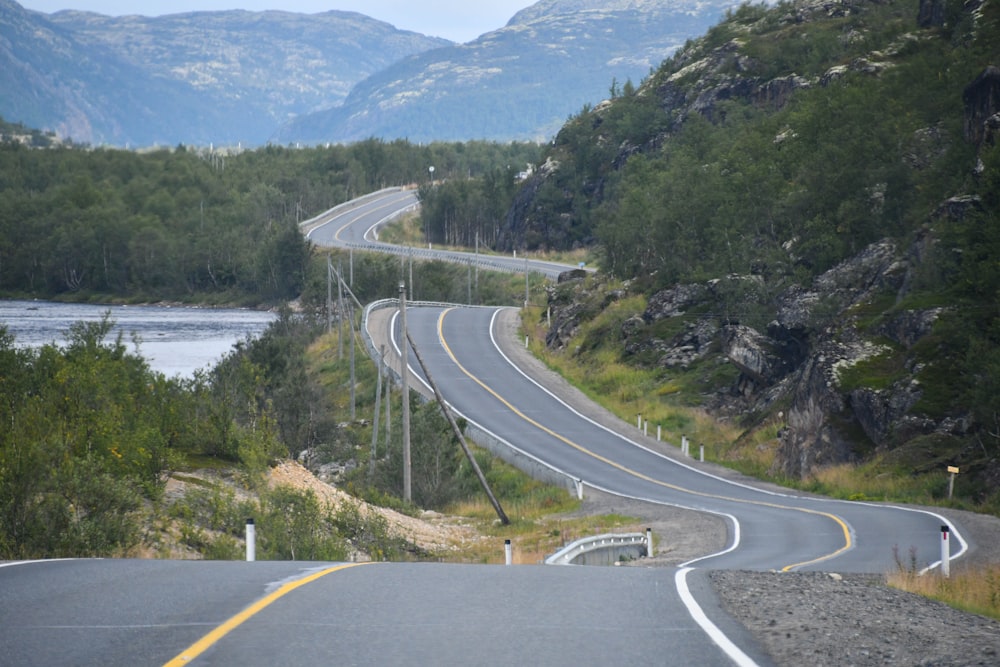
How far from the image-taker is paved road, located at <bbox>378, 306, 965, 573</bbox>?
77.4 ft

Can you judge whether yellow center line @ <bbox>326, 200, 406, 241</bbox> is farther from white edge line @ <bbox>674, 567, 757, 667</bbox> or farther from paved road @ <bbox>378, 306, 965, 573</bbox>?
white edge line @ <bbox>674, 567, 757, 667</bbox>

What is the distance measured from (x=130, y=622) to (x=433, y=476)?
3432 centimetres

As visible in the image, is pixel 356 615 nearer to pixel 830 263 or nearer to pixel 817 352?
pixel 817 352

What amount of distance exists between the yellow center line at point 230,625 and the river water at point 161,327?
2260 inches

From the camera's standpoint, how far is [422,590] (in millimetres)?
10547

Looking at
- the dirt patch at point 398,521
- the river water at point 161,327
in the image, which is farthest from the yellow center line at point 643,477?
the river water at point 161,327

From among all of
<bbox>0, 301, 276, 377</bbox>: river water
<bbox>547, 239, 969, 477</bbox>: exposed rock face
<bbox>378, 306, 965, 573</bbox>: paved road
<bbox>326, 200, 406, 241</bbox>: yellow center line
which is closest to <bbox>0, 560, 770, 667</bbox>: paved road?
<bbox>378, 306, 965, 573</bbox>: paved road

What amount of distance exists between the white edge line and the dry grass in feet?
10.4

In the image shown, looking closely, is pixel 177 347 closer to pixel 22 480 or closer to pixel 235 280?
pixel 235 280

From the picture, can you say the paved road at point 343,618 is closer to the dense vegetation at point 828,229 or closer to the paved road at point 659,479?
the paved road at point 659,479

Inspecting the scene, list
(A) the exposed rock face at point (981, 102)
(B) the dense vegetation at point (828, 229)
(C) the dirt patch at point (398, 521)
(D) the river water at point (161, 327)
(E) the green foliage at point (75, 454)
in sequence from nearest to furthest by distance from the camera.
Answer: (E) the green foliage at point (75, 454) < (C) the dirt patch at point (398, 521) < (B) the dense vegetation at point (828, 229) < (A) the exposed rock face at point (981, 102) < (D) the river water at point (161, 327)

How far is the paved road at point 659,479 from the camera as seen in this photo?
928 inches

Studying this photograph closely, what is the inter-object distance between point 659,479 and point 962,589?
1131 inches

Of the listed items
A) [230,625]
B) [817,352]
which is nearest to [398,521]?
[817,352]
